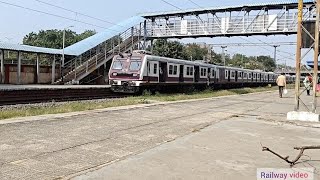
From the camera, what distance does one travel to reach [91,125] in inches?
412

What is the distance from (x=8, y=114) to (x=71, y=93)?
11.6 m

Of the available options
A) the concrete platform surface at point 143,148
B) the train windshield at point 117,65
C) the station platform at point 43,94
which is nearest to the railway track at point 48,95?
the station platform at point 43,94

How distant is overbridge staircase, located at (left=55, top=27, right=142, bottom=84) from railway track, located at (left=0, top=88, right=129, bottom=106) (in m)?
13.3

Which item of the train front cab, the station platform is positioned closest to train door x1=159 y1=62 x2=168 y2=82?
the train front cab

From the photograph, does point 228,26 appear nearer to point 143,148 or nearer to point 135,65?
point 135,65

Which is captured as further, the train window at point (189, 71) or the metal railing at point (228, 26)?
the metal railing at point (228, 26)

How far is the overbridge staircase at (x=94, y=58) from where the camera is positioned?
39.7 meters

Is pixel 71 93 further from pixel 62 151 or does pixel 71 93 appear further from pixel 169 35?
pixel 169 35

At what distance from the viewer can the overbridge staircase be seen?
39719 mm

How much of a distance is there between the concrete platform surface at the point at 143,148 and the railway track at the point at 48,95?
8.45 meters

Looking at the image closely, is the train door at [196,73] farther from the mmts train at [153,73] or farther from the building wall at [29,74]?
the building wall at [29,74]

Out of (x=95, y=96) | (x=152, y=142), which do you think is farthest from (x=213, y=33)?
(x=152, y=142)

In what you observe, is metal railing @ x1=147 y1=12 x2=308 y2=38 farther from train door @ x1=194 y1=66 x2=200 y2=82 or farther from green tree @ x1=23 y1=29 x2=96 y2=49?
green tree @ x1=23 y1=29 x2=96 y2=49

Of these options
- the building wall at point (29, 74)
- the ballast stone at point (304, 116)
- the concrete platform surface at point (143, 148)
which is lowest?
the concrete platform surface at point (143, 148)
